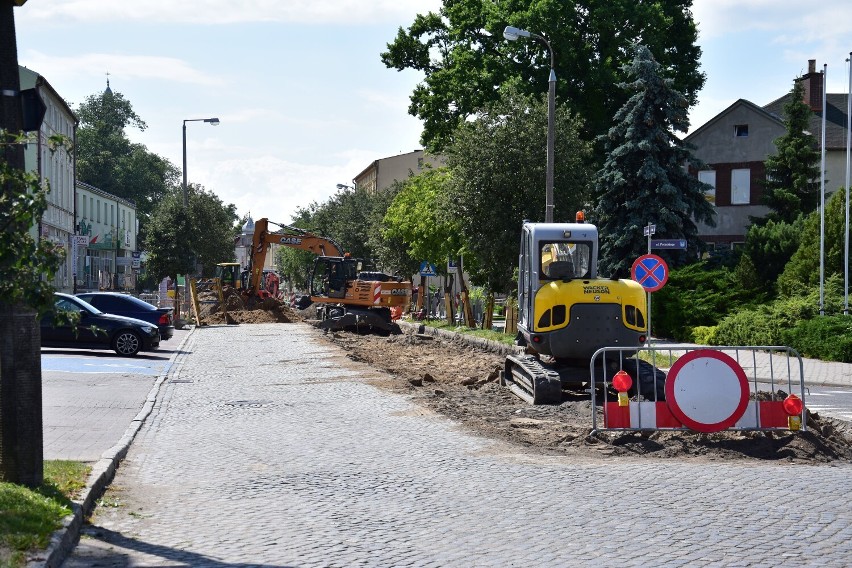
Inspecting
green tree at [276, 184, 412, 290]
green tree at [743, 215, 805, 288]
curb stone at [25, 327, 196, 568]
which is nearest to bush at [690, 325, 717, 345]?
green tree at [743, 215, 805, 288]

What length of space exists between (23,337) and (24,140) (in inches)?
68.4

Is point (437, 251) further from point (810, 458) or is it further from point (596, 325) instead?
point (810, 458)

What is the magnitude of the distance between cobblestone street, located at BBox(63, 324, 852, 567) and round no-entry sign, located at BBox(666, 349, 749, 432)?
38.6 inches

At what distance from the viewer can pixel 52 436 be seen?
12430 millimetres

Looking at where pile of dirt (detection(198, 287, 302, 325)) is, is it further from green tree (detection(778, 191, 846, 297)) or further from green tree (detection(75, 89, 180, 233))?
green tree (detection(75, 89, 180, 233))

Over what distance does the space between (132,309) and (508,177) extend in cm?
1161

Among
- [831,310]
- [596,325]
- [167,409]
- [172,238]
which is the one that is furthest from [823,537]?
[172,238]

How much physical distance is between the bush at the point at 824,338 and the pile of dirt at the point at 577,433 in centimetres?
904

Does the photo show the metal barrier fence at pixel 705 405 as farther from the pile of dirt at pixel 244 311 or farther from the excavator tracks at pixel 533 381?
the pile of dirt at pixel 244 311

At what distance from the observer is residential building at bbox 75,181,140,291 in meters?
76.2

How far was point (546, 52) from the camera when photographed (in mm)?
42656

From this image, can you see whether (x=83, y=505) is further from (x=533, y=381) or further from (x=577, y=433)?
(x=533, y=381)

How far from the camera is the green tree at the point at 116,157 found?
111250 mm

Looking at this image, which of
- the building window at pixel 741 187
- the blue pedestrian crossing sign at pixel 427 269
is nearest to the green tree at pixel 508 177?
the blue pedestrian crossing sign at pixel 427 269
